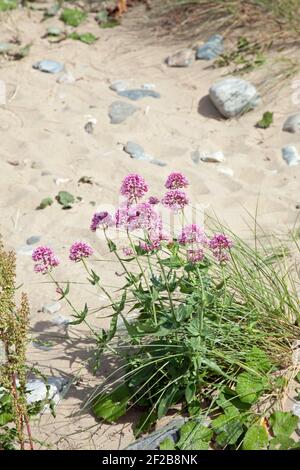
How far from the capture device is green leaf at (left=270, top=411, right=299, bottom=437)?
265 cm

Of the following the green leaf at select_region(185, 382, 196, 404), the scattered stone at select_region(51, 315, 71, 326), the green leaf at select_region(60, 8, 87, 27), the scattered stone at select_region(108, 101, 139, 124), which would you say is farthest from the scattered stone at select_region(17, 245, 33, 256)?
the green leaf at select_region(60, 8, 87, 27)

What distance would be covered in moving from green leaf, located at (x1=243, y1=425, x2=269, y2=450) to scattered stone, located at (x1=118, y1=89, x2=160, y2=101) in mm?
3222

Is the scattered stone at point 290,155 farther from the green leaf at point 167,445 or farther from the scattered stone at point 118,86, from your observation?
the green leaf at point 167,445

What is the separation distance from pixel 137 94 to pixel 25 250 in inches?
72.9

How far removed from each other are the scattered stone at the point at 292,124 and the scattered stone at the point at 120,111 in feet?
3.30

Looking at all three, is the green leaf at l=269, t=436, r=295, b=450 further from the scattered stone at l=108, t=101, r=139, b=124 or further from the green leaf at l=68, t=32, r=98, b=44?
the green leaf at l=68, t=32, r=98, b=44

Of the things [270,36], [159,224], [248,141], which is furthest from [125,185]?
[270,36]

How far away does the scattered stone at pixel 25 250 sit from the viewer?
3994mm

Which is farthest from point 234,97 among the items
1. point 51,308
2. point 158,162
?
point 51,308

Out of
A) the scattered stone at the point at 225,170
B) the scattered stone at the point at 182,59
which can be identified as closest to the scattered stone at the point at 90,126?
the scattered stone at the point at 225,170

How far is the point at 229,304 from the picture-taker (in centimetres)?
287

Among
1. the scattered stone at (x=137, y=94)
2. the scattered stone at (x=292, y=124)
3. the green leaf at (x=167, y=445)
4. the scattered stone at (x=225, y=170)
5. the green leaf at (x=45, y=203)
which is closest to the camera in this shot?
the green leaf at (x=167, y=445)

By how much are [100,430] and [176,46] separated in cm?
386
